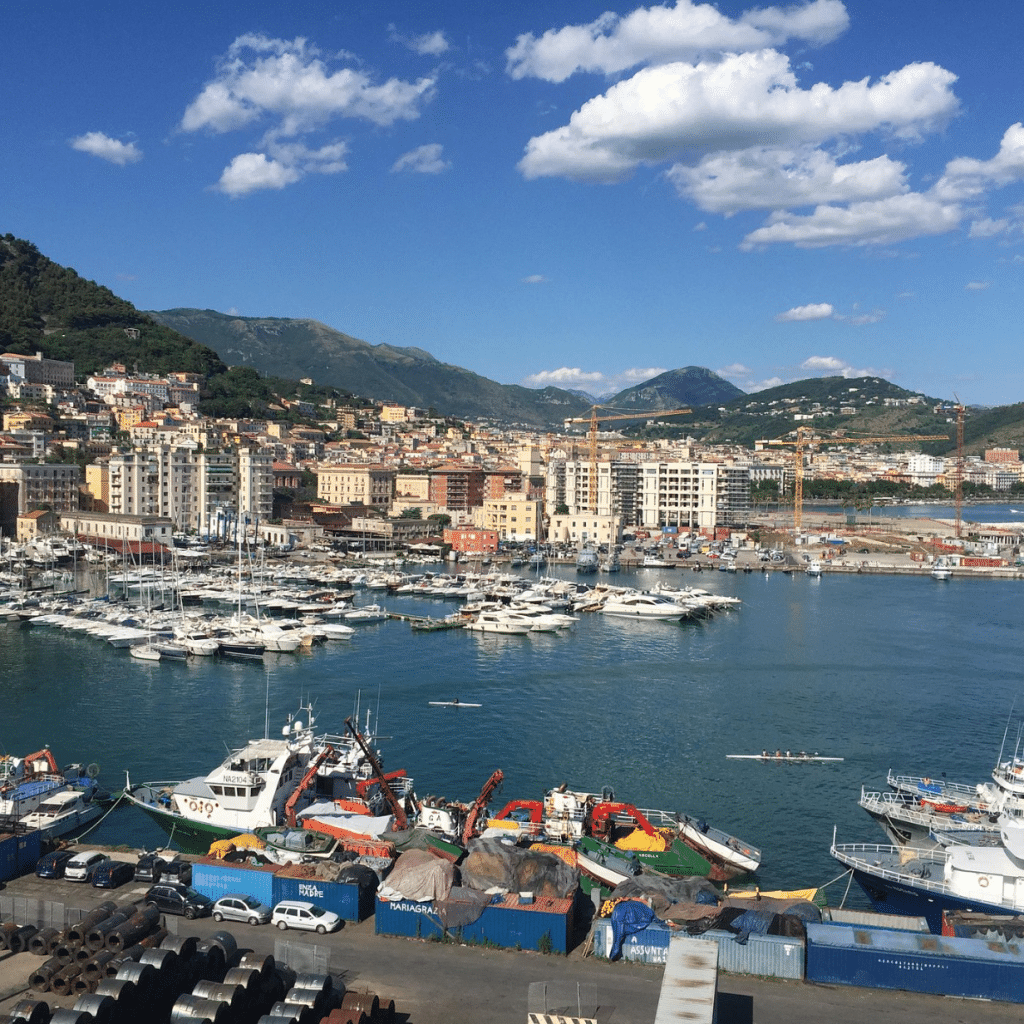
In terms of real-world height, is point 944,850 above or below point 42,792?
above

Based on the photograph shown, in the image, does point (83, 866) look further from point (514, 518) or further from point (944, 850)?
point (514, 518)

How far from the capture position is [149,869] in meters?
6.55

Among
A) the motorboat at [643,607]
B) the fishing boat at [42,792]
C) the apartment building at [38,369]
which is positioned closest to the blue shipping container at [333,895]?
the fishing boat at [42,792]

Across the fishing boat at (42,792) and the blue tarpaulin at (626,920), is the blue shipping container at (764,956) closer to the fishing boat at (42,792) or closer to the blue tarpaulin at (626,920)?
the blue tarpaulin at (626,920)

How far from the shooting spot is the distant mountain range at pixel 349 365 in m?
153

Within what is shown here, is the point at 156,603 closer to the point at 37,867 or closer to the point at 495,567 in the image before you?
the point at 495,567

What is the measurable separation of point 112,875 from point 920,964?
459 cm

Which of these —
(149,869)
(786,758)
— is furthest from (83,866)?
(786,758)

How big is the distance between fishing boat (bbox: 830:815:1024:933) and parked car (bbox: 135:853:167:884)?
4630mm

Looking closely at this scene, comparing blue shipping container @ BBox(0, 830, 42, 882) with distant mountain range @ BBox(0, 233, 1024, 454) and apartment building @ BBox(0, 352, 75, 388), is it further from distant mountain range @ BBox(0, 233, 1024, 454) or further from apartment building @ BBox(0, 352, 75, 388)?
distant mountain range @ BBox(0, 233, 1024, 454)

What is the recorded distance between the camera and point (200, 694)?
1431 cm

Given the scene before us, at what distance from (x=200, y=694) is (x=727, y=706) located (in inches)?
278

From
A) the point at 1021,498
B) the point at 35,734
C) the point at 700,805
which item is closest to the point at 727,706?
the point at 700,805

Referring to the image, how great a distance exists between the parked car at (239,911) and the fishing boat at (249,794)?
2.01 metres
